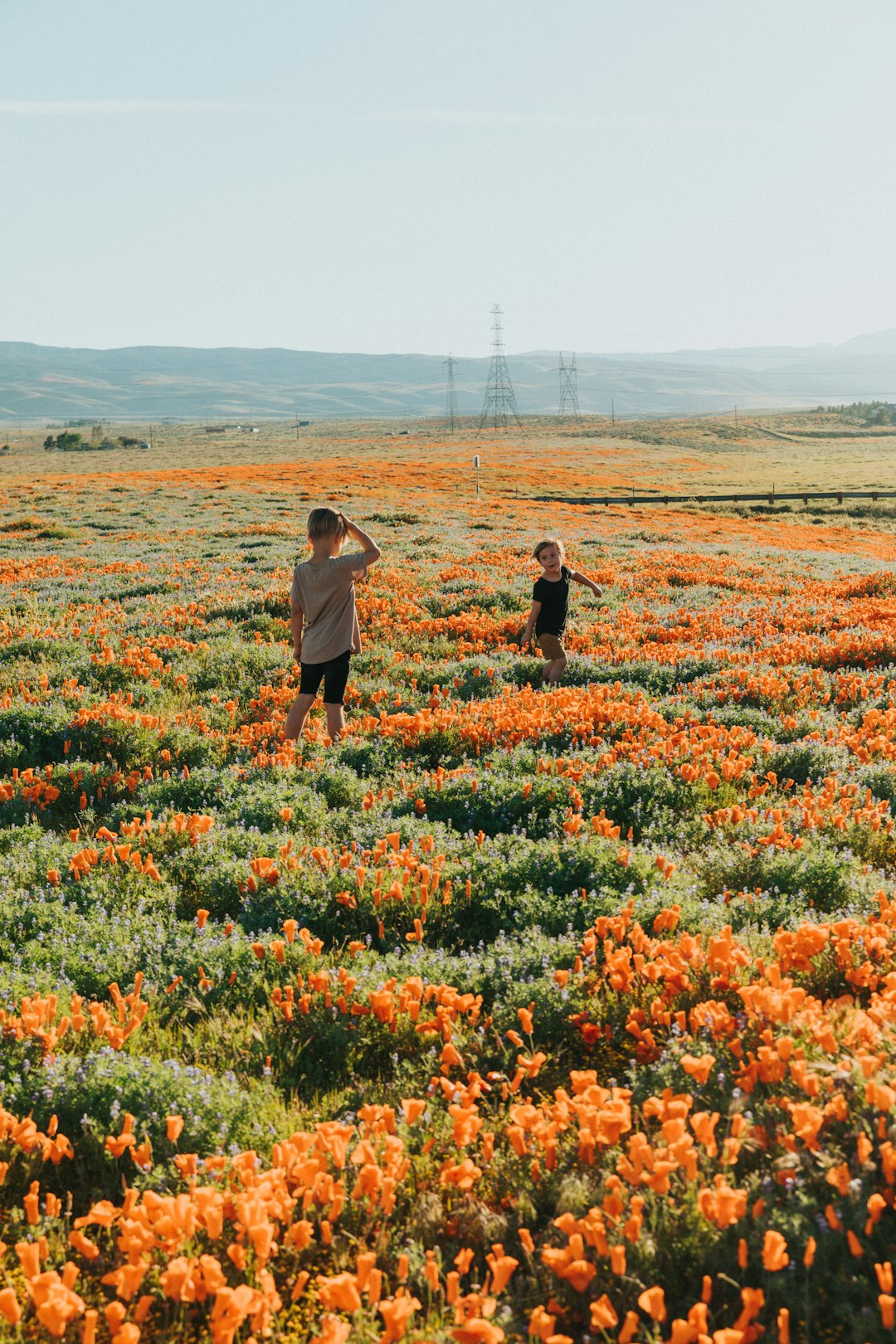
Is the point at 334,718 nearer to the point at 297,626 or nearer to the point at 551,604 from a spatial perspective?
the point at 297,626

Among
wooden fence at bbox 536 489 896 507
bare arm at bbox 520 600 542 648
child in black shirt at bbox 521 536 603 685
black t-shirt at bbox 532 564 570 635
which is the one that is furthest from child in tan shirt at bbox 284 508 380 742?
wooden fence at bbox 536 489 896 507

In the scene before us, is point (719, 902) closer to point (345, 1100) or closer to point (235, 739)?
point (345, 1100)

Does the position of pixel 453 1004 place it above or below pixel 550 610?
below

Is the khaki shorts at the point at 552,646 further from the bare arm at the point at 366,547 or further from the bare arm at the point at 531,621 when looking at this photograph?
the bare arm at the point at 366,547

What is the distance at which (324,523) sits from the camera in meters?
8.59

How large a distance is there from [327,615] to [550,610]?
10.9 feet

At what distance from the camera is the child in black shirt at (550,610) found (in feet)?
35.1

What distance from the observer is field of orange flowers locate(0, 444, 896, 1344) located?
2.64 metres

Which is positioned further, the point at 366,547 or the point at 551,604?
the point at 551,604

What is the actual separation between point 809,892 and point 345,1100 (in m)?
3.04

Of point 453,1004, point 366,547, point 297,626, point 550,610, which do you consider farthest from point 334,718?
point 453,1004

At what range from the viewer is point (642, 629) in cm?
1323

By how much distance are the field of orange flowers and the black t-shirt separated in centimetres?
53

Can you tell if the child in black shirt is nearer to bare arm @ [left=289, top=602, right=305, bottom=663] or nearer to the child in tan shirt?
the child in tan shirt
